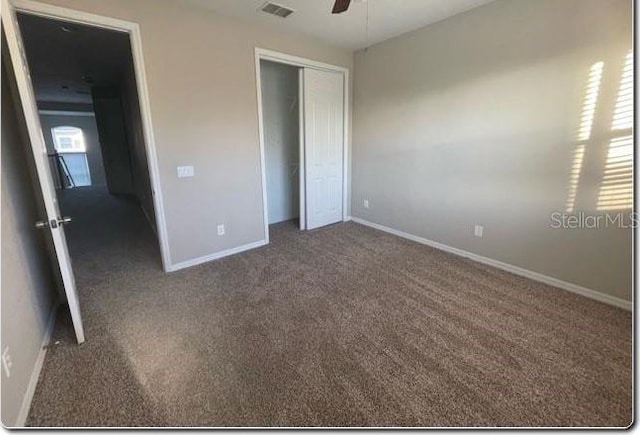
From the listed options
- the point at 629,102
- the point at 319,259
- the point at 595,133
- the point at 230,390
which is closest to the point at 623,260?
the point at 595,133

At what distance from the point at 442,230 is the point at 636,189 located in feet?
5.42

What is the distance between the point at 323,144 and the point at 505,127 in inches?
89.1

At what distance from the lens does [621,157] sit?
215 centimetres

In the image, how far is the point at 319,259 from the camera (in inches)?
129

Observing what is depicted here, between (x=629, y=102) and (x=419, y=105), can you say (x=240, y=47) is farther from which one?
(x=629, y=102)

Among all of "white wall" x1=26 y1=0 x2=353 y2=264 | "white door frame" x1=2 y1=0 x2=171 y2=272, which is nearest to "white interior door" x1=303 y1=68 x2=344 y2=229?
"white wall" x1=26 y1=0 x2=353 y2=264

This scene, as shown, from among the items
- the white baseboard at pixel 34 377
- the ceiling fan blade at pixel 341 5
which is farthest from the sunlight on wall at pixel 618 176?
the white baseboard at pixel 34 377

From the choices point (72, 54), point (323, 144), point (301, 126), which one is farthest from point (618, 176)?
point (72, 54)

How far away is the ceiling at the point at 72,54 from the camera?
3039 millimetres

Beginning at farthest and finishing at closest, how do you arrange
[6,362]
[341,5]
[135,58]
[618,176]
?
1. [135,58]
2. [618,176]
3. [341,5]
4. [6,362]

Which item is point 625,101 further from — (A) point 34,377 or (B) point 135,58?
(A) point 34,377

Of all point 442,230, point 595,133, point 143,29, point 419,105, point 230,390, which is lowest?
point 230,390

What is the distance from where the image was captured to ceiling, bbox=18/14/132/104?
9.97 feet

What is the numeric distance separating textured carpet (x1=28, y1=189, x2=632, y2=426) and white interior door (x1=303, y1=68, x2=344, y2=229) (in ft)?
4.86
